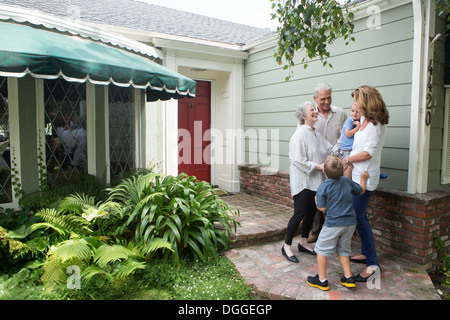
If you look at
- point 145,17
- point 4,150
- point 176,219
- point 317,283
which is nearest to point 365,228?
point 317,283

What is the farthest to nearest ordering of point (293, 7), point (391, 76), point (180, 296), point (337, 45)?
1. point (337, 45)
2. point (391, 76)
3. point (293, 7)
4. point (180, 296)

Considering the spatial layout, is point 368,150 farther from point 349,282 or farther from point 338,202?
point 349,282

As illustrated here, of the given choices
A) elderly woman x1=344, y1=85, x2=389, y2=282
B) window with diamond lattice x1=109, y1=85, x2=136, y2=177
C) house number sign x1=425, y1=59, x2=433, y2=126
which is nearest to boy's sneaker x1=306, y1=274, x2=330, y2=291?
elderly woman x1=344, y1=85, x2=389, y2=282

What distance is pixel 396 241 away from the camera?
3.70 metres

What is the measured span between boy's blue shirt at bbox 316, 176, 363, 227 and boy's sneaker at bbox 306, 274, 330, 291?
1.70ft

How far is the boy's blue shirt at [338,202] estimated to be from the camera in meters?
2.80

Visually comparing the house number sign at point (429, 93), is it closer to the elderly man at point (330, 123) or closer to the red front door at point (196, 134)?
the elderly man at point (330, 123)

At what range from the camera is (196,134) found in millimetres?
6832

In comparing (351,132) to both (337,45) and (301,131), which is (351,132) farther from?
(337,45)

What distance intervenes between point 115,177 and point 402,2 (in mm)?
4468

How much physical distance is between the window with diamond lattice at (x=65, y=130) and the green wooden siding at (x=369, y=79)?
3.24 m

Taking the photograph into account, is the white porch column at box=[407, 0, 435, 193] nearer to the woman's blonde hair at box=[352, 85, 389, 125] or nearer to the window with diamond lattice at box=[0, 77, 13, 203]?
the woman's blonde hair at box=[352, 85, 389, 125]

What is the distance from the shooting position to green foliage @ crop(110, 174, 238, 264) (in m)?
3.32
